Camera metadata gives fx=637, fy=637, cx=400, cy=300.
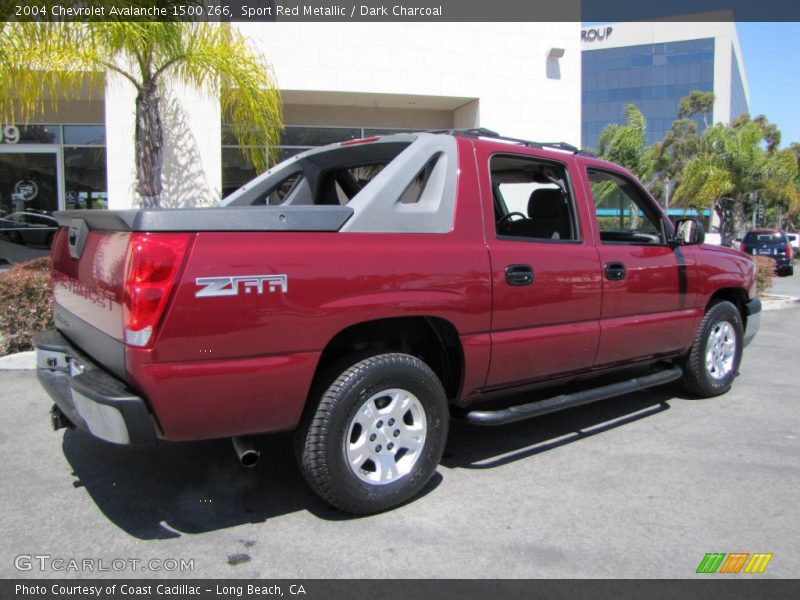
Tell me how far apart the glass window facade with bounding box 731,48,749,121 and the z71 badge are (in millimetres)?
75502

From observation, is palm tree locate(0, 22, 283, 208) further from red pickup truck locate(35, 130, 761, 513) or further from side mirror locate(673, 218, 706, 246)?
side mirror locate(673, 218, 706, 246)

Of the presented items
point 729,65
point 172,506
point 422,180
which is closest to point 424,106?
point 422,180

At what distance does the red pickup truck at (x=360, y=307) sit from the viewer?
2.74m

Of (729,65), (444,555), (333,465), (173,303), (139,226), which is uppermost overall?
(729,65)

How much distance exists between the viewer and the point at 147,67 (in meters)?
7.70

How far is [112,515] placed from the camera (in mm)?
3350

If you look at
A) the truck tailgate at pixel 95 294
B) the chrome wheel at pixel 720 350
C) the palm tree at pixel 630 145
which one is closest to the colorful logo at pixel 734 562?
the chrome wheel at pixel 720 350

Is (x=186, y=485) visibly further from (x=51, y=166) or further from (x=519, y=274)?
(x=51, y=166)

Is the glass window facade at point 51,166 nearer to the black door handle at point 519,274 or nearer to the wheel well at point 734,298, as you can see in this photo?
the black door handle at point 519,274

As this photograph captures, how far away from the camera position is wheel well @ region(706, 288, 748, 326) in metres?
5.52

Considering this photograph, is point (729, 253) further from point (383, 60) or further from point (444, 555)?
point (383, 60)

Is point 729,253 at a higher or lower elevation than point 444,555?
higher

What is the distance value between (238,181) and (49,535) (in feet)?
33.0

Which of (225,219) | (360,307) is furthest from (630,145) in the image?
(225,219)
